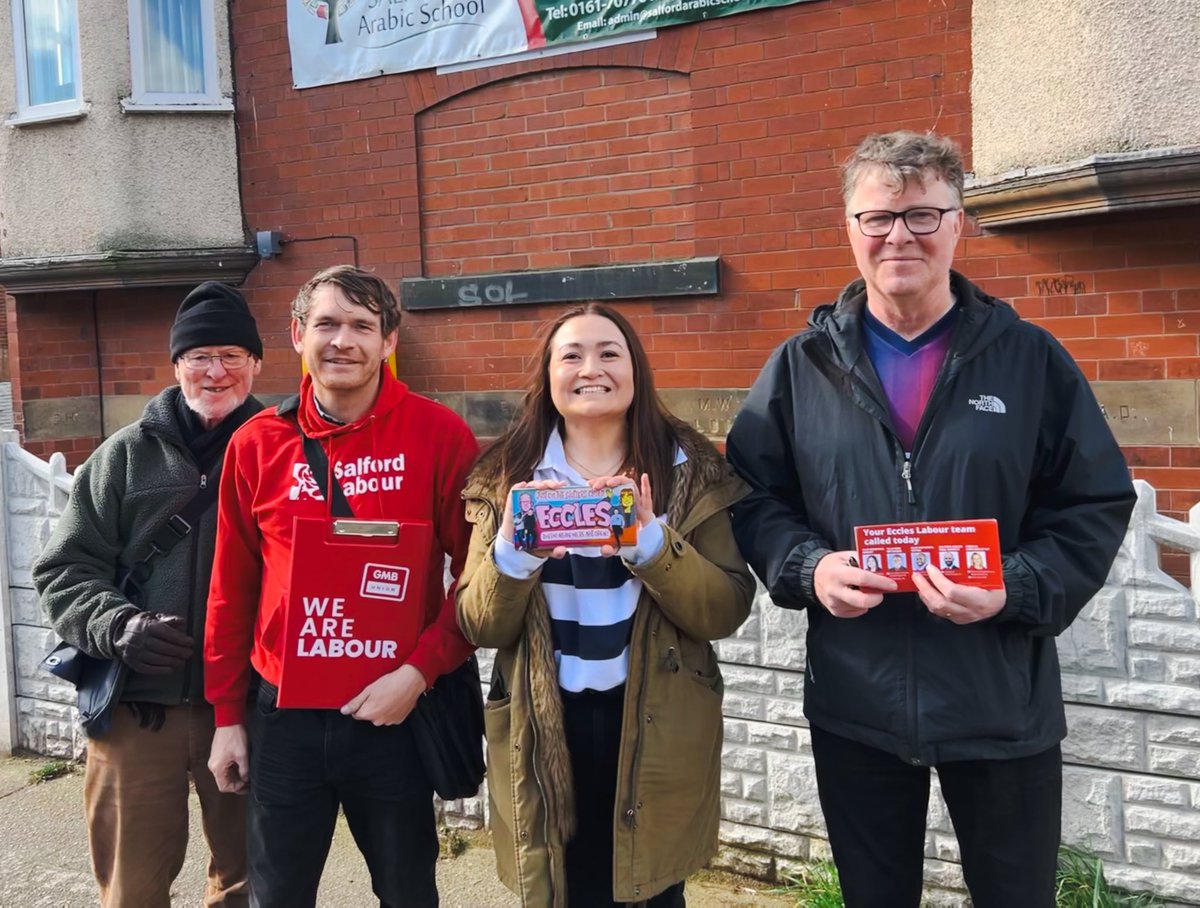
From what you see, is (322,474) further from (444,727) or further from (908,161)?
(908,161)

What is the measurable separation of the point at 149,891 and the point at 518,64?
4.16 metres

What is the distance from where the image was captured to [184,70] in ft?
20.4

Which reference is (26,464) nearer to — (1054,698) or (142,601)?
(142,601)

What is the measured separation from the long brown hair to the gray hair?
605 mm

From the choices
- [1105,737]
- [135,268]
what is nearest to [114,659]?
[1105,737]

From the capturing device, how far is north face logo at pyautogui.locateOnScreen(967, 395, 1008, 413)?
206 cm

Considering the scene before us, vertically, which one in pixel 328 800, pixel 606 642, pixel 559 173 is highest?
pixel 559 173

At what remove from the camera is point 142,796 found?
9.11 ft

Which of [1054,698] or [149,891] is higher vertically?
[1054,698]

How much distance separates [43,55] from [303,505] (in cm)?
549

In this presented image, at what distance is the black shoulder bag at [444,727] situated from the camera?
243cm

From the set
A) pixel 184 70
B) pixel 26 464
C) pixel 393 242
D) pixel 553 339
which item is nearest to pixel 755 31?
pixel 393 242

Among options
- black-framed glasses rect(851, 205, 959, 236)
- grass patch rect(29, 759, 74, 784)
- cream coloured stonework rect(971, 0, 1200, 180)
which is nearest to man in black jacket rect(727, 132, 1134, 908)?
black-framed glasses rect(851, 205, 959, 236)

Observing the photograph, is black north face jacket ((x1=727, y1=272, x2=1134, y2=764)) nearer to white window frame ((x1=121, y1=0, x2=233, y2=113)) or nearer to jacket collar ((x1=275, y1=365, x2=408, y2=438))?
jacket collar ((x1=275, y1=365, x2=408, y2=438))
